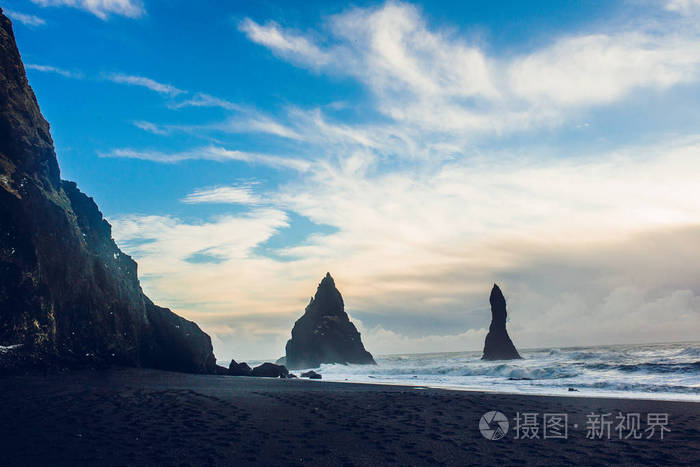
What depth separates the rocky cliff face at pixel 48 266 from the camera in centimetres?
2189

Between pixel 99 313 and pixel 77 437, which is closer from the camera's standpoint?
pixel 77 437

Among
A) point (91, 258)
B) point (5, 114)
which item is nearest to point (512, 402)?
point (91, 258)

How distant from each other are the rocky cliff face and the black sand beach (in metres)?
4.98

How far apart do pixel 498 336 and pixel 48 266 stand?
83887 millimetres

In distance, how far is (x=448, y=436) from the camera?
11836 mm

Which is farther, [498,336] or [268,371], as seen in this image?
[498,336]

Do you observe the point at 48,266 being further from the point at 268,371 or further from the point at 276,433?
the point at 268,371

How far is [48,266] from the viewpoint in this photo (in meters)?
24.3

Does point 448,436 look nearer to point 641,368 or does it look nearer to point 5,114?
point 5,114

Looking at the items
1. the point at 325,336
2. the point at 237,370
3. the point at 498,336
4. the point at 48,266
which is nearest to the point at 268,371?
the point at 237,370

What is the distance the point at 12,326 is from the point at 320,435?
1898 cm

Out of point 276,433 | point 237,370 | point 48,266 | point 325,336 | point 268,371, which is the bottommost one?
point 325,336

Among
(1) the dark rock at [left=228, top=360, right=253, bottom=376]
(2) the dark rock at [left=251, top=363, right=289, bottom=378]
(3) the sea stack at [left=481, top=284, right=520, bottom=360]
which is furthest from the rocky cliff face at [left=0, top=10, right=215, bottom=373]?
(3) the sea stack at [left=481, top=284, right=520, bottom=360]

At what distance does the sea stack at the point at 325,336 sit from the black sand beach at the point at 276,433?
8833cm
